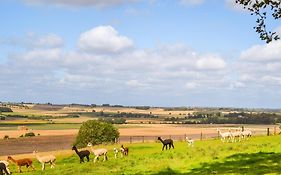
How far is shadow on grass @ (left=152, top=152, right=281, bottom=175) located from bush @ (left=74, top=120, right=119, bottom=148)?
74.9 m

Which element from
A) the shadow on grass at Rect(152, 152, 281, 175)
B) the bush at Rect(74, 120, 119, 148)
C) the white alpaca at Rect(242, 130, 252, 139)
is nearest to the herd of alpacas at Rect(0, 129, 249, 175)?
the white alpaca at Rect(242, 130, 252, 139)

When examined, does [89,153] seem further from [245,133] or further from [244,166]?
[245,133]

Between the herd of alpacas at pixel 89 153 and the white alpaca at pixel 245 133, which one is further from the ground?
the white alpaca at pixel 245 133

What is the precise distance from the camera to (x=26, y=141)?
129 meters

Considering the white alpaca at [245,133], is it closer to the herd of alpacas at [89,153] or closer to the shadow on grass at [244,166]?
the herd of alpacas at [89,153]

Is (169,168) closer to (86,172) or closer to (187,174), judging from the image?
(187,174)

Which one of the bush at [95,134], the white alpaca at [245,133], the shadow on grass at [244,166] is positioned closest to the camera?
the shadow on grass at [244,166]

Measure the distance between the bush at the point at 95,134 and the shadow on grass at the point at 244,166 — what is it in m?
74.9

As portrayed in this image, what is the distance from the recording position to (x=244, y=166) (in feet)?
87.6

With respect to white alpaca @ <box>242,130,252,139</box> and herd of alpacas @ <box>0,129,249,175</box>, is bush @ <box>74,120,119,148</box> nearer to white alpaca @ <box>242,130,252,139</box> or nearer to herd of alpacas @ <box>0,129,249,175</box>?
herd of alpacas @ <box>0,129,249,175</box>

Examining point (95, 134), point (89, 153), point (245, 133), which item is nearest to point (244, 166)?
point (89, 153)

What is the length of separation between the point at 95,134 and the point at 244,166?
263ft

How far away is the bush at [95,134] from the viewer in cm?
10350

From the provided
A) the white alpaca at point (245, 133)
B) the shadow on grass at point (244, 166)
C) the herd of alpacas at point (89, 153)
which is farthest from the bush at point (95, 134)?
the shadow on grass at point (244, 166)
